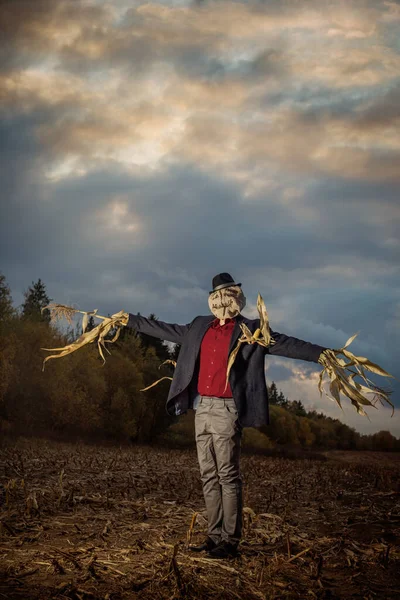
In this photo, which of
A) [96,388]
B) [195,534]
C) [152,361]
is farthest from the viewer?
[152,361]

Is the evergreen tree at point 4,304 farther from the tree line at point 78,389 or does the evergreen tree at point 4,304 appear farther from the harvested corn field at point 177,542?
the harvested corn field at point 177,542

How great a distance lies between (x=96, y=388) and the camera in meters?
38.2

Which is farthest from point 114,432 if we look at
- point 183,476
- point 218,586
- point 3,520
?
point 218,586

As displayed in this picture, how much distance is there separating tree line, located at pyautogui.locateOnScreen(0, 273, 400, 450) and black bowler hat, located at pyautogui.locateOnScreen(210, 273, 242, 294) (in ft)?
89.5

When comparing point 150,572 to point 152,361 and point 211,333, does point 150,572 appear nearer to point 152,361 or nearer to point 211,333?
point 211,333

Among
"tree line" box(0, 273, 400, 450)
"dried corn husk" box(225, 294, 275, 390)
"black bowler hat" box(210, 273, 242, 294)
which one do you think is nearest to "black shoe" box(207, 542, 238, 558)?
"dried corn husk" box(225, 294, 275, 390)

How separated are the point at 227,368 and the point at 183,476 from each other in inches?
255

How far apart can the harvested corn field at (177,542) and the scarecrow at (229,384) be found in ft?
1.44

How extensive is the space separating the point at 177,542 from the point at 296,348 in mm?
2619

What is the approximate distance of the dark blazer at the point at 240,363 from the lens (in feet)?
18.4

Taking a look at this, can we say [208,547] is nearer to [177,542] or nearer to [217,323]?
[177,542]

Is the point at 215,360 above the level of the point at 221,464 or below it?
above

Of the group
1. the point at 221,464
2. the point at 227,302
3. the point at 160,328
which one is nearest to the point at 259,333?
the point at 227,302

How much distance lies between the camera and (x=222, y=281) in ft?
19.9
